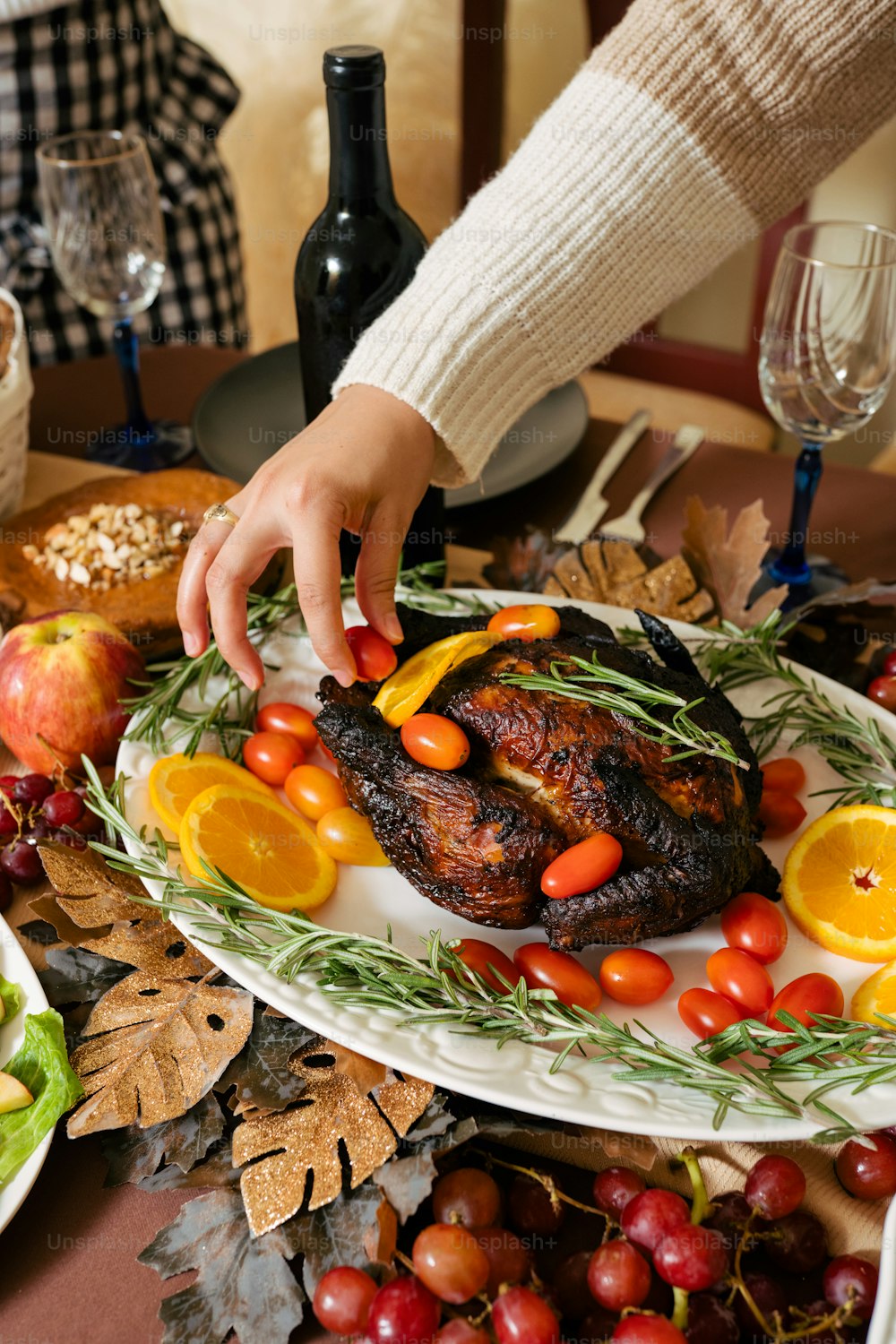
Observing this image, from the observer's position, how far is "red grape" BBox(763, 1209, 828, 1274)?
0.85m

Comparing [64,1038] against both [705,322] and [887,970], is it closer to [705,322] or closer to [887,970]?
[887,970]

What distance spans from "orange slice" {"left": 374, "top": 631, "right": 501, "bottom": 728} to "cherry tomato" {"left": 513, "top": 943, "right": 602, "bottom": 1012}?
0.85 ft

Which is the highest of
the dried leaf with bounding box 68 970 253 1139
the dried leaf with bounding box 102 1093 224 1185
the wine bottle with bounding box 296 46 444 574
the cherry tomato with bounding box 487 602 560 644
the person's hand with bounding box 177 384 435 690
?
the wine bottle with bounding box 296 46 444 574

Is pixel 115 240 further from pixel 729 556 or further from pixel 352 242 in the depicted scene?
pixel 729 556

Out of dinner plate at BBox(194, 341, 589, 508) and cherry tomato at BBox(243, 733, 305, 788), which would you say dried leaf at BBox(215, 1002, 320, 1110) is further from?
dinner plate at BBox(194, 341, 589, 508)

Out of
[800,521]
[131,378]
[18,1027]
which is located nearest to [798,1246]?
[18,1027]

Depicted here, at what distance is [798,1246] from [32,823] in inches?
33.7

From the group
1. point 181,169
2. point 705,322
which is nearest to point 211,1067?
point 181,169

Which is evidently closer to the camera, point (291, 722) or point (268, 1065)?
point (268, 1065)

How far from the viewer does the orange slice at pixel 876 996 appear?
3.12 ft

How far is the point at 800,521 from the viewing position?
5.26 feet

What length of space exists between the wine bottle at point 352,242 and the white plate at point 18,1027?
638mm

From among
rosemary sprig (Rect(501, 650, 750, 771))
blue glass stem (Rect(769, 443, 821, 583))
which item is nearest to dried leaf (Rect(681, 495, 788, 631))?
blue glass stem (Rect(769, 443, 821, 583))

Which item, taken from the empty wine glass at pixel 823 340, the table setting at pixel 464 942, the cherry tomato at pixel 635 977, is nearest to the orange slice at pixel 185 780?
the table setting at pixel 464 942
